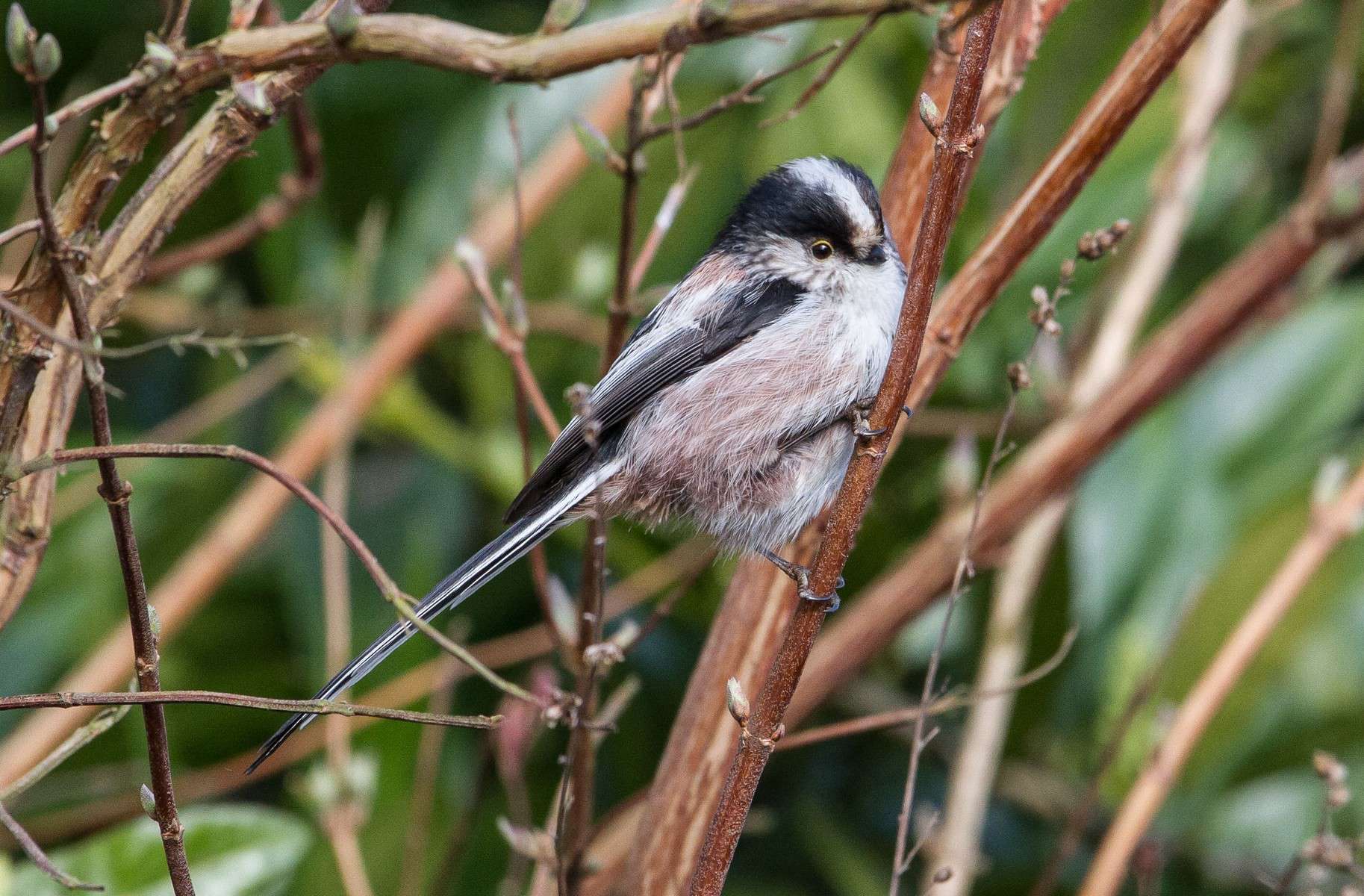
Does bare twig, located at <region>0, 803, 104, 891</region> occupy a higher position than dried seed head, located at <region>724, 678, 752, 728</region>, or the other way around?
bare twig, located at <region>0, 803, 104, 891</region>

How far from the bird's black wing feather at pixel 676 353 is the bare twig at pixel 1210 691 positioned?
2.88ft

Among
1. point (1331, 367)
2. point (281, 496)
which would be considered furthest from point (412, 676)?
point (1331, 367)

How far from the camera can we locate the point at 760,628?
1.87 m

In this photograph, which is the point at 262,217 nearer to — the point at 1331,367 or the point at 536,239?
the point at 536,239

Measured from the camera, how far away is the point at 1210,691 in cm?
210

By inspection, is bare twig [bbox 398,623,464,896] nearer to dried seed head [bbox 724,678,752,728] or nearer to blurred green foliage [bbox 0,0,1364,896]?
blurred green foliage [bbox 0,0,1364,896]

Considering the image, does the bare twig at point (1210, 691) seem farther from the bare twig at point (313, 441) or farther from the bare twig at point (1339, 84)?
the bare twig at point (313, 441)

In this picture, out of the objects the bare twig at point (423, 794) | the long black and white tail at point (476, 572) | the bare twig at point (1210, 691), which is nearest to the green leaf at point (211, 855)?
the bare twig at point (423, 794)

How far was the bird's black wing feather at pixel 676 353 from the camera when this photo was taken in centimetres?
201

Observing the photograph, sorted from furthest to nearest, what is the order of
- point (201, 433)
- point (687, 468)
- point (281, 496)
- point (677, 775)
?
1. point (201, 433)
2. point (281, 496)
3. point (687, 468)
4. point (677, 775)

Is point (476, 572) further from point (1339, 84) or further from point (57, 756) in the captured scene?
point (1339, 84)

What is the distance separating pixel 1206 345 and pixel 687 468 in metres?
0.94

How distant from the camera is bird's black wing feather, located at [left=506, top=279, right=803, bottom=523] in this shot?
6.61ft

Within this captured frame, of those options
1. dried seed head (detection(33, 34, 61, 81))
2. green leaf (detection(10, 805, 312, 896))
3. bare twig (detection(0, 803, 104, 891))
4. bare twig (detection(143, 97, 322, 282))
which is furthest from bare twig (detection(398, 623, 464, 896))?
dried seed head (detection(33, 34, 61, 81))
